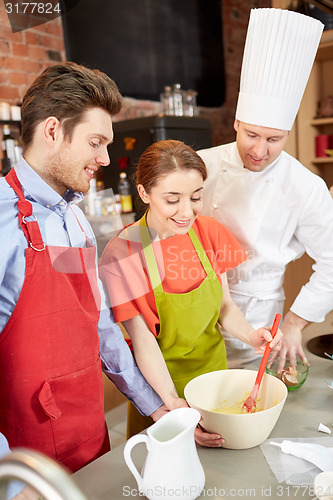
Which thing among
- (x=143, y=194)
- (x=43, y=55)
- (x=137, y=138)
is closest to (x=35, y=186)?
(x=143, y=194)

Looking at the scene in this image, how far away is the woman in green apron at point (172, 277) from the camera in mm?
893

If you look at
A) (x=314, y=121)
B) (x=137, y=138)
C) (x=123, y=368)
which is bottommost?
(x=123, y=368)

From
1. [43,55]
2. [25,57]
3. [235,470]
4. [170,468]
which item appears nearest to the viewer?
[170,468]

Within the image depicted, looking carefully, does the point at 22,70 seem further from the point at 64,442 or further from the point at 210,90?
the point at 64,442

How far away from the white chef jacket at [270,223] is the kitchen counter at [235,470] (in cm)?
33

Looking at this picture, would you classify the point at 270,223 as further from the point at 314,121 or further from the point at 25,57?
the point at 314,121

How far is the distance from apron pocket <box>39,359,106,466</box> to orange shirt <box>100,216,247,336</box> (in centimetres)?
14

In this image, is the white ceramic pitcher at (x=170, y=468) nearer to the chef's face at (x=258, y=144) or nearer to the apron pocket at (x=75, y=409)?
the apron pocket at (x=75, y=409)

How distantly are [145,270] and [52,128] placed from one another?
361 mm

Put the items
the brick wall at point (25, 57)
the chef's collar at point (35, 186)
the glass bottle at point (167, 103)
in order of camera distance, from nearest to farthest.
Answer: the chef's collar at point (35, 186) < the brick wall at point (25, 57) < the glass bottle at point (167, 103)

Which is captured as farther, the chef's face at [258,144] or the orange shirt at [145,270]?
the chef's face at [258,144]

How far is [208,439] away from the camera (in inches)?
32.5

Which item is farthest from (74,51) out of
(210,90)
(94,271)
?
(94,271)

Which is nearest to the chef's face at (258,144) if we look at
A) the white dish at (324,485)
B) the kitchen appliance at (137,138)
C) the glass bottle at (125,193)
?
the kitchen appliance at (137,138)
